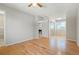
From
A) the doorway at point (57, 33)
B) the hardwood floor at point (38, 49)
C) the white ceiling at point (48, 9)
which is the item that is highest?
the white ceiling at point (48, 9)

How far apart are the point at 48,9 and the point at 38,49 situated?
25.3 inches

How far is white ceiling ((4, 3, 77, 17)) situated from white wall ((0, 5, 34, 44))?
0.07 metres

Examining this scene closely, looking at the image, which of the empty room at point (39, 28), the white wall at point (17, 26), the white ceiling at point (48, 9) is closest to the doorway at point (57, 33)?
the empty room at point (39, 28)

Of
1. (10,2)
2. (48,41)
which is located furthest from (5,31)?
(48,41)

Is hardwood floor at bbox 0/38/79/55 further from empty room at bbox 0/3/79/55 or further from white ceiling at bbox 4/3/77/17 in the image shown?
white ceiling at bbox 4/3/77/17

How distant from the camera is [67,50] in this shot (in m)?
1.67

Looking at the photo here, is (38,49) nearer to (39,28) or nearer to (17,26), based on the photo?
(39,28)

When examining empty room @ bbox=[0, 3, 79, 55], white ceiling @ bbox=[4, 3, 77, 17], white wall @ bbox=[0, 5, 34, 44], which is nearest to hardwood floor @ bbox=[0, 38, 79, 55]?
empty room @ bbox=[0, 3, 79, 55]

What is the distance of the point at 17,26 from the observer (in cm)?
177

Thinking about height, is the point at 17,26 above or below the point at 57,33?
above

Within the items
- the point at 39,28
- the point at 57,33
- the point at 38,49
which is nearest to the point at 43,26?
the point at 39,28

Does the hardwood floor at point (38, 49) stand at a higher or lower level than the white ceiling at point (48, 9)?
lower

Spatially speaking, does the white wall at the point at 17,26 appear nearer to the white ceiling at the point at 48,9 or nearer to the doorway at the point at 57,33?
the white ceiling at the point at 48,9

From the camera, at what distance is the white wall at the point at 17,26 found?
171 cm
